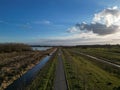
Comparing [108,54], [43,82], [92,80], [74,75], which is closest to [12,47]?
[108,54]

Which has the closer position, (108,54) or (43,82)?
(43,82)

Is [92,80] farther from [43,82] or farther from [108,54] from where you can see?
[108,54]

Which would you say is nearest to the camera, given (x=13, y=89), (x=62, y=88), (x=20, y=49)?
(x=62, y=88)

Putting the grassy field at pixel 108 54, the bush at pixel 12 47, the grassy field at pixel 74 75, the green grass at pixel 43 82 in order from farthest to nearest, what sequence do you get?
the bush at pixel 12 47 → the grassy field at pixel 108 54 → the grassy field at pixel 74 75 → the green grass at pixel 43 82

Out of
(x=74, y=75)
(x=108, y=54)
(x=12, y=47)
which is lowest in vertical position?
(x=74, y=75)

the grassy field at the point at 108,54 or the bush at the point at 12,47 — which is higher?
the bush at the point at 12,47

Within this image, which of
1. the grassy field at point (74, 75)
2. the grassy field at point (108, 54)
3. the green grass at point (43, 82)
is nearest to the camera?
the green grass at point (43, 82)

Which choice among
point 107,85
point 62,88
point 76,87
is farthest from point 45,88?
point 107,85

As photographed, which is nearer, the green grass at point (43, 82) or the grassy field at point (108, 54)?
the green grass at point (43, 82)

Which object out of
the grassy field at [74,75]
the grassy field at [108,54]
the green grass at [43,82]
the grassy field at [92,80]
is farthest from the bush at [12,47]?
the grassy field at [92,80]

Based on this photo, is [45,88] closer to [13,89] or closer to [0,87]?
[13,89]

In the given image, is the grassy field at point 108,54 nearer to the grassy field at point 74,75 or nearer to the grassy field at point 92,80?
the grassy field at point 74,75
